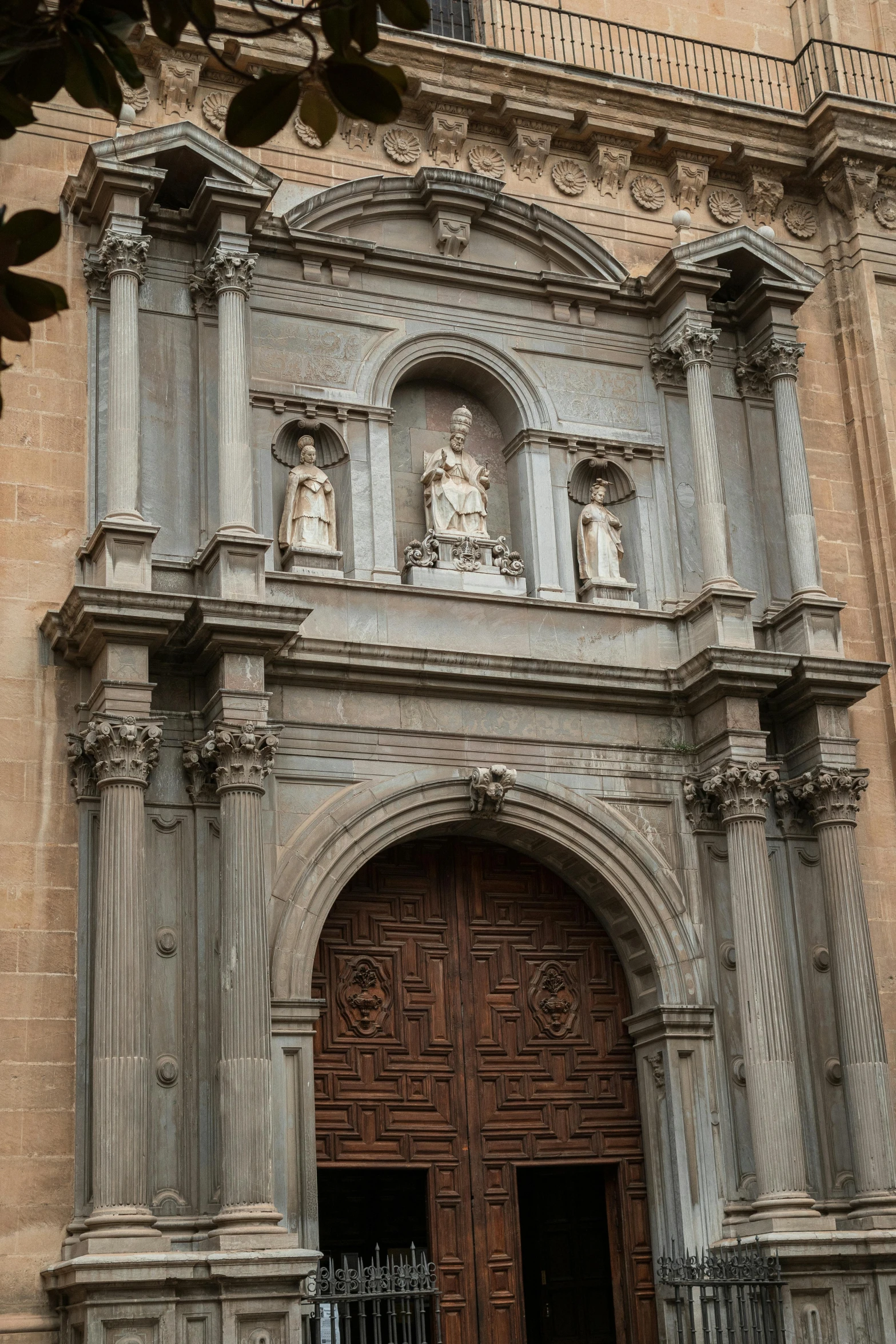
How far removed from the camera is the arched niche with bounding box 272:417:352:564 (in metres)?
15.7

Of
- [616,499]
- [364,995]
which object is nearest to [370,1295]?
[364,995]

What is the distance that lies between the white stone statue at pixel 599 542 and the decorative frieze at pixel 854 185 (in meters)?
4.26

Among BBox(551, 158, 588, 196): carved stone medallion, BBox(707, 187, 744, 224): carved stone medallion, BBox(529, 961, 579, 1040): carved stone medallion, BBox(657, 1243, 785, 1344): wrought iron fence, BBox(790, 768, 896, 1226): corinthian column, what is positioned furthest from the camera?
BBox(707, 187, 744, 224): carved stone medallion

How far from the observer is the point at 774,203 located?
60.8ft

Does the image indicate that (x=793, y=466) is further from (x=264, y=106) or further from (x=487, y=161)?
(x=264, y=106)

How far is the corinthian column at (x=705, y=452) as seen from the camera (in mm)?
16219

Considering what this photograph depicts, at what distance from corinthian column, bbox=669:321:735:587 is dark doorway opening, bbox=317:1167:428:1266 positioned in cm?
572

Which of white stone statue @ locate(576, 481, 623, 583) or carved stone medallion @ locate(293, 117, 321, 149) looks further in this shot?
carved stone medallion @ locate(293, 117, 321, 149)

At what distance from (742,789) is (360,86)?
11668 millimetres

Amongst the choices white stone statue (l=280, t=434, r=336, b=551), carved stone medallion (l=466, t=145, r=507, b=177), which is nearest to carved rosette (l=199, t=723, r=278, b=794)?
white stone statue (l=280, t=434, r=336, b=551)

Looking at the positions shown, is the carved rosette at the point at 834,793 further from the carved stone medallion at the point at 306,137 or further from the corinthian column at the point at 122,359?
the carved stone medallion at the point at 306,137

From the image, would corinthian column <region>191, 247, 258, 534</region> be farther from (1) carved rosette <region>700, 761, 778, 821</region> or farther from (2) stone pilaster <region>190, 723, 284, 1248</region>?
(1) carved rosette <region>700, 761, 778, 821</region>

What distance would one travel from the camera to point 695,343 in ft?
55.3

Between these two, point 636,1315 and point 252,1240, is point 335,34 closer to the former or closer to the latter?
point 252,1240
